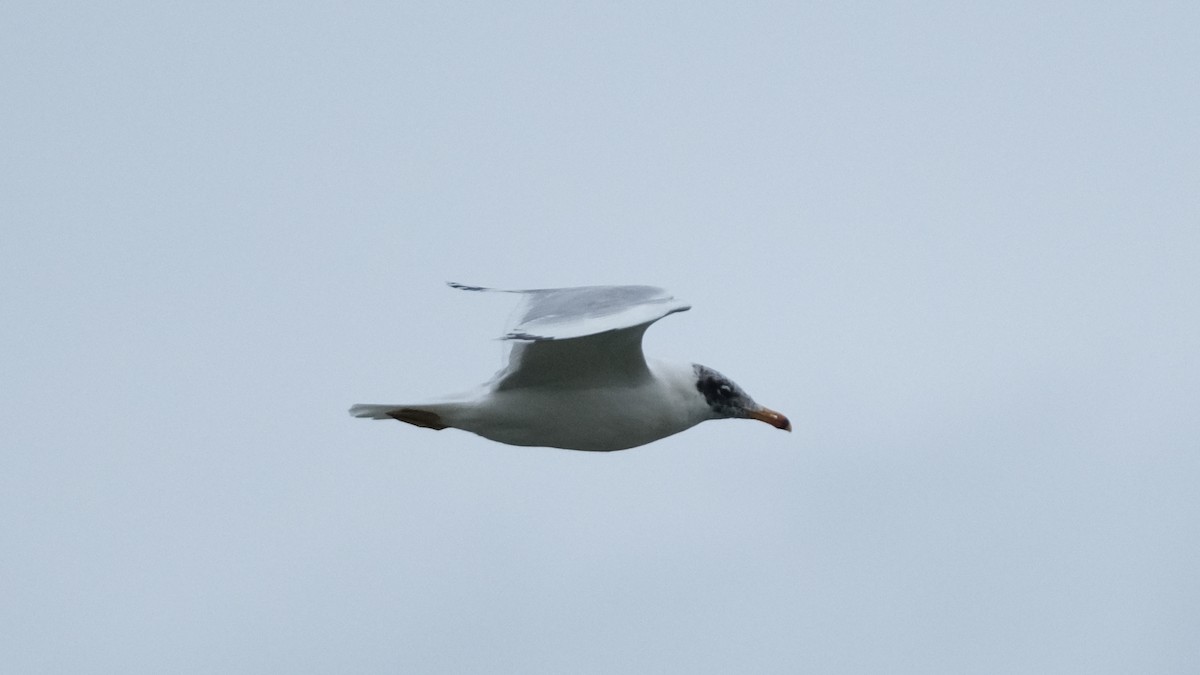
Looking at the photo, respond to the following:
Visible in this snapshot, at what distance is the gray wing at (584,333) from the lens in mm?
10203

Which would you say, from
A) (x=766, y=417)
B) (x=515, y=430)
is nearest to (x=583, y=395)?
(x=515, y=430)

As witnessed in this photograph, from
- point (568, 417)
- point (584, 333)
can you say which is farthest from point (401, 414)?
point (584, 333)

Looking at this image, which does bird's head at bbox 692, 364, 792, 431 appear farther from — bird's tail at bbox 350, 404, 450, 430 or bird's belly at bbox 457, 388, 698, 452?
bird's tail at bbox 350, 404, 450, 430

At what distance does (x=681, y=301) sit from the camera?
1044 cm

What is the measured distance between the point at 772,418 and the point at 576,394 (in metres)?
1.56

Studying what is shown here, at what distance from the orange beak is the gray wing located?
115 cm

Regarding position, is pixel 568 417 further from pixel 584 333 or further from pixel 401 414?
pixel 584 333

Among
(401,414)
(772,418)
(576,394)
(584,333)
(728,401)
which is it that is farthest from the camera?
(772,418)

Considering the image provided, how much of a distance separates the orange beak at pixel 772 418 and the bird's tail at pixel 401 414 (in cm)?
195

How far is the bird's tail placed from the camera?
11.5 metres

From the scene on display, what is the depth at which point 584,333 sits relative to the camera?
9.99 metres

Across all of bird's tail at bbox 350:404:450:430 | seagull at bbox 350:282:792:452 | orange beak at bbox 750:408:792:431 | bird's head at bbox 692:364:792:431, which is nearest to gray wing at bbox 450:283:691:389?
seagull at bbox 350:282:792:452

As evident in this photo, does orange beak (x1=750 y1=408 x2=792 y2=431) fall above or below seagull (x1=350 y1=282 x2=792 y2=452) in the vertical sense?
below

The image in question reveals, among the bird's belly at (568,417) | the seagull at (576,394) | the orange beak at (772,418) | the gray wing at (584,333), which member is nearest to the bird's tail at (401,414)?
the seagull at (576,394)
